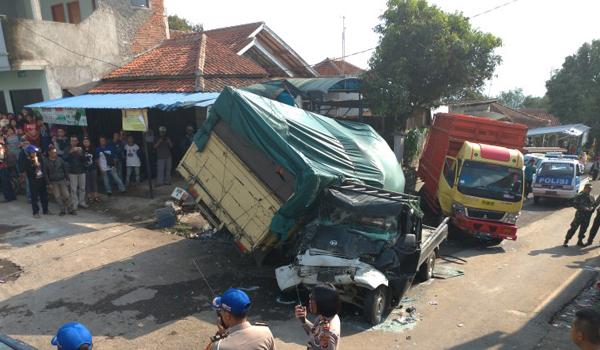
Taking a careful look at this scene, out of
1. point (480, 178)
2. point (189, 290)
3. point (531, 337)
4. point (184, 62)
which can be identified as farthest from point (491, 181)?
point (184, 62)

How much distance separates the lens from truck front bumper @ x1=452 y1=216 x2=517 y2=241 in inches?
401

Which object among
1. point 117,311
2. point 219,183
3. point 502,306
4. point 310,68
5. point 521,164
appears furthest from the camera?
point 310,68

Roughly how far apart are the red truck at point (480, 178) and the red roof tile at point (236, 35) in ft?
34.5

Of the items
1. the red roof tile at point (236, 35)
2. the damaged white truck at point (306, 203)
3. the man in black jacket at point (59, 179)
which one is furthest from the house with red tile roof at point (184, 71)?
the damaged white truck at point (306, 203)

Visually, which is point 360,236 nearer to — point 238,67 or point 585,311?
point 585,311

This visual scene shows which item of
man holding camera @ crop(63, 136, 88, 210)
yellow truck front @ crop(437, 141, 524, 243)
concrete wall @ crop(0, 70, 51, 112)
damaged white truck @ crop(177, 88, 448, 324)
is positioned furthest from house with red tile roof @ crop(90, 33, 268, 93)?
yellow truck front @ crop(437, 141, 524, 243)

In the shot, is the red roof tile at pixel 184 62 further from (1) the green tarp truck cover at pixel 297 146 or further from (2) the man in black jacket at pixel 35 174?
(1) the green tarp truck cover at pixel 297 146

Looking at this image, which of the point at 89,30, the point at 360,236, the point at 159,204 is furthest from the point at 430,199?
the point at 89,30

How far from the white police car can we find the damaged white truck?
9.70 metres

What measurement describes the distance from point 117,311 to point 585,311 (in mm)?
6069

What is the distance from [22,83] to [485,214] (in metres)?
17.1

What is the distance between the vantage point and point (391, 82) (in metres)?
16.0

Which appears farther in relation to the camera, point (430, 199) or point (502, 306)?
point (430, 199)

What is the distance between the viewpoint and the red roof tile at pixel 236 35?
18.7 metres
